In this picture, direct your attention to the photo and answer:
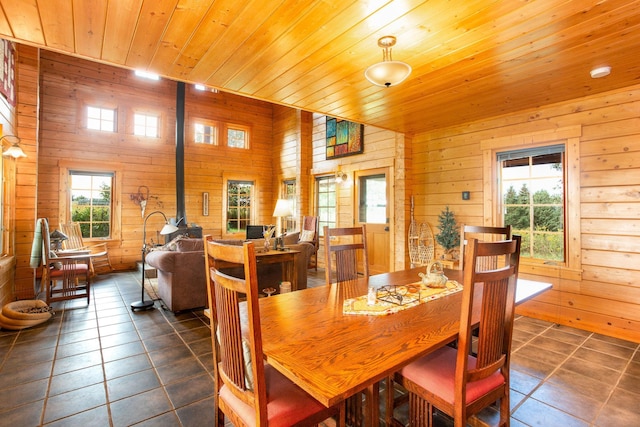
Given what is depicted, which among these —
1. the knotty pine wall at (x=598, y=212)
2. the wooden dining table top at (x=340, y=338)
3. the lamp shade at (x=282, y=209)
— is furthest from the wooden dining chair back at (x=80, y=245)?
the knotty pine wall at (x=598, y=212)

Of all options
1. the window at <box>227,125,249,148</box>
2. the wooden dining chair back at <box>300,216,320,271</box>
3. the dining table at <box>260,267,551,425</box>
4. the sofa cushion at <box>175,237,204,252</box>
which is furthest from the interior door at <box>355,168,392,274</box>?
the window at <box>227,125,249,148</box>

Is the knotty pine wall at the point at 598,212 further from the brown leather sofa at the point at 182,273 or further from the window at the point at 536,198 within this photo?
the brown leather sofa at the point at 182,273

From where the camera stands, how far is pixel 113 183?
20.5ft

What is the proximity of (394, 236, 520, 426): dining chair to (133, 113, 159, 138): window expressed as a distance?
7.01 m

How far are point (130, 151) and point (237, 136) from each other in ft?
8.03

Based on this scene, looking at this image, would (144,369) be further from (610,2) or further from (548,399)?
(610,2)

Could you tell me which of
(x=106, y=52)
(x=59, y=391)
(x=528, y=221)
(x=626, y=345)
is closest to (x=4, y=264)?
(x=59, y=391)

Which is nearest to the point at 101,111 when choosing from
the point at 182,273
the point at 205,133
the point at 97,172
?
the point at 97,172

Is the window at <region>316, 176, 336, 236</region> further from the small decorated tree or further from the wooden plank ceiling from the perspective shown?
the wooden plank ceiling

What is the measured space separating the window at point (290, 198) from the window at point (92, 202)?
373cm

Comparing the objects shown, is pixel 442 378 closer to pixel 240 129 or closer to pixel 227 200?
pixel 227 200

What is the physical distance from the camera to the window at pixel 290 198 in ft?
23.8

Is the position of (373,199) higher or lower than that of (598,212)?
higher

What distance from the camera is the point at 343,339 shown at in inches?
48.9
